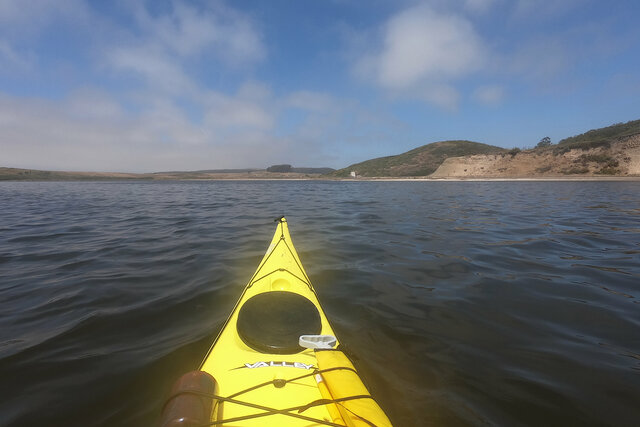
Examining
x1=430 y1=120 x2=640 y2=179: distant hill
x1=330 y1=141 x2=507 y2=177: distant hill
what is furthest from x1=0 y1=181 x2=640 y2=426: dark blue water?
x1=330 y1=141 x2=507 y2=177: distant hill

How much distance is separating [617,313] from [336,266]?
4683 millimetres

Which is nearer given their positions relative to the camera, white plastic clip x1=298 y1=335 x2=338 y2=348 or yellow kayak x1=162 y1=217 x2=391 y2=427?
yellow kayak x1=162 y1=217 x2=391 y2=427

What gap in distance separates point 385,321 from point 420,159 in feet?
357

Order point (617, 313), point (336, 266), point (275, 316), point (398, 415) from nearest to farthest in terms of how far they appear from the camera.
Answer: point (398, 415) < point (275, 316) < point (617, 313) < point (336, 266)

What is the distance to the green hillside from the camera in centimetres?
4300

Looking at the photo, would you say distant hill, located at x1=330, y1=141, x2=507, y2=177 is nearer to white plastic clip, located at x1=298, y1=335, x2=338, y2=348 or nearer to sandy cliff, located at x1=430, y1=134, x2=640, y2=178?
sandy cliff, located at x1=430, y1=134, x2=640, y2=178

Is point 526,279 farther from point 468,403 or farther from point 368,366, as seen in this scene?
point 368,366

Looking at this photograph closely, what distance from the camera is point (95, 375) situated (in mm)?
2689

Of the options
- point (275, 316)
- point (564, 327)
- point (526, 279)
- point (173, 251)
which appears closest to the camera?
point (275, 316)

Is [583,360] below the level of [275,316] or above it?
below

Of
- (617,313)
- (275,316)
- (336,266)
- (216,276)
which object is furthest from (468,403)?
(216,276)

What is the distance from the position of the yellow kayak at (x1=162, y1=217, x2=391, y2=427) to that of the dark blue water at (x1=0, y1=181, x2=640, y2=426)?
0.76 m

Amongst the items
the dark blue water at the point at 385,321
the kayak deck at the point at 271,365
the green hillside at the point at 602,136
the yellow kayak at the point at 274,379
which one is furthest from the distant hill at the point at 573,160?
the yellow kayak at the point at 274,379

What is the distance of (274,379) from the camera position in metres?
2.03
